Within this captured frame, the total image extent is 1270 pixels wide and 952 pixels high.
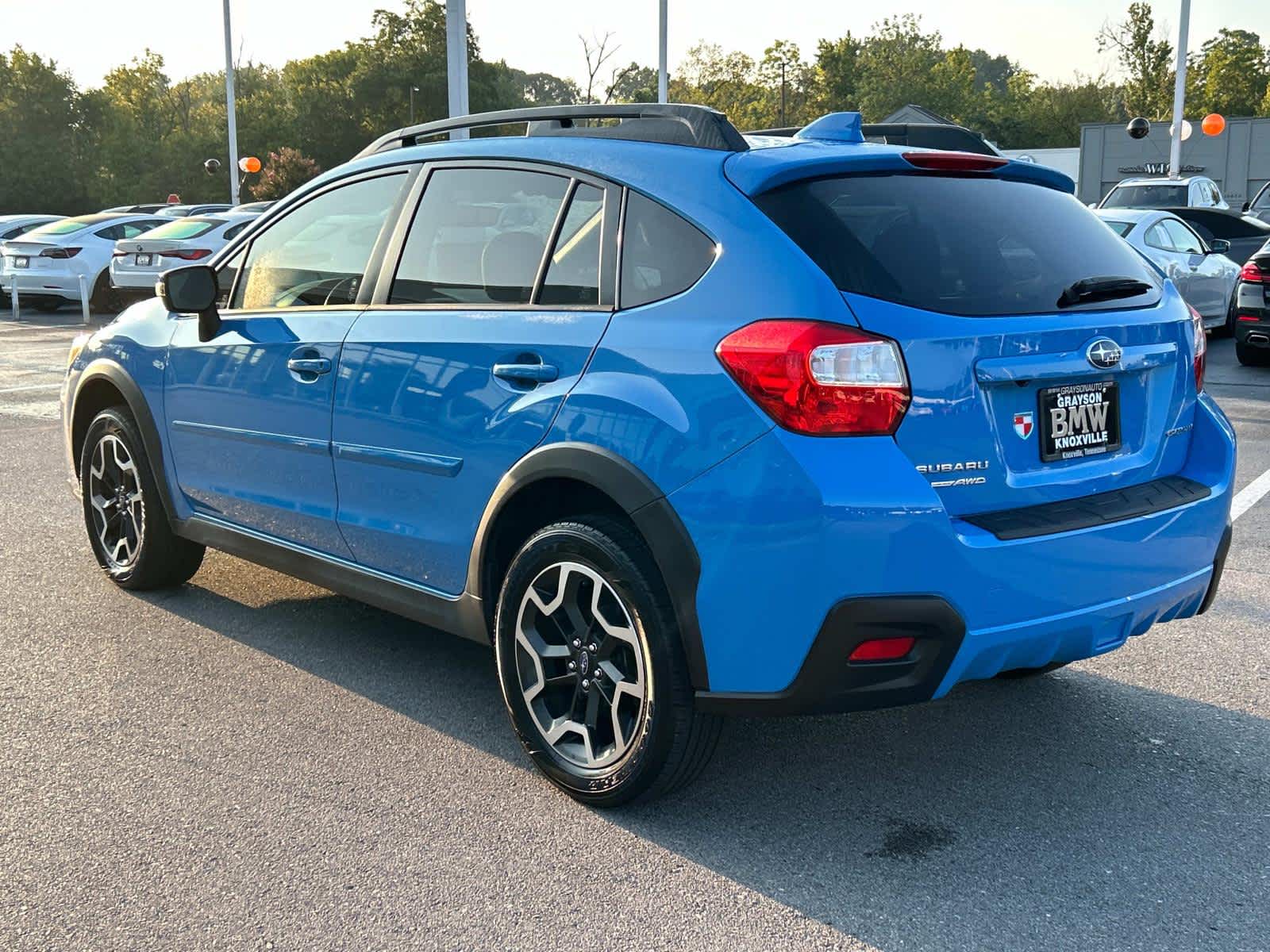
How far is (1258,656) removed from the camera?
4.62m

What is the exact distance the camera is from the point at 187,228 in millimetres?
18734

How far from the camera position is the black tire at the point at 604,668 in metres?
3.18

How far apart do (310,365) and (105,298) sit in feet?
62.9

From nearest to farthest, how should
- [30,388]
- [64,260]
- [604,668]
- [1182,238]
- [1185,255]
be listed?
[604,668] < [30,388] < [1185,255] < [1182,238] < [64,260]

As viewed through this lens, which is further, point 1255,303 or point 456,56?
point 456,56

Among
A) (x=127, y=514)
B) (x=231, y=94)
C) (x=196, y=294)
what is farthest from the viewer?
(x=231, y=94)

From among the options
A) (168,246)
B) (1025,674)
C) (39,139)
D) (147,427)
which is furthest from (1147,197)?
(39,139)

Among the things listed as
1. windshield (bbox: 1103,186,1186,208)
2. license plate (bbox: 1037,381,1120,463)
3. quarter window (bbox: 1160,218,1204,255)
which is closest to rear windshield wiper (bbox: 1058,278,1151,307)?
license plate (bbox: 1037,381,1120,463)

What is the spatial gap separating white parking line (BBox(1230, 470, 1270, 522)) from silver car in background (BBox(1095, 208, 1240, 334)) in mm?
5660

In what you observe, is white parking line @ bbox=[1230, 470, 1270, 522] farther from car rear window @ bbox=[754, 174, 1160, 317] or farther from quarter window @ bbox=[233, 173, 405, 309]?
quarter window @ bbox=[233, 173, 405, 309]

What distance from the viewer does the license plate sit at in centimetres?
320

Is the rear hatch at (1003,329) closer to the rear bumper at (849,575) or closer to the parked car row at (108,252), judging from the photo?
the rear bumper at (849,575)

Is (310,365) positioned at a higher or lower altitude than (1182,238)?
lower

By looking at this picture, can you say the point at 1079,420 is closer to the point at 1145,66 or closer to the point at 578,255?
the point at 578,255
